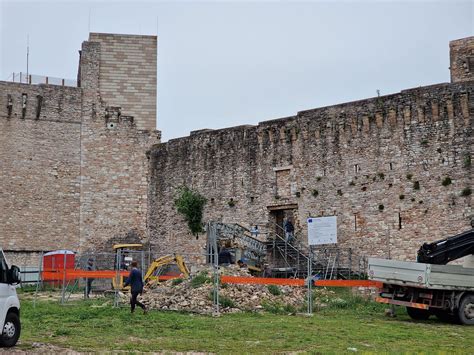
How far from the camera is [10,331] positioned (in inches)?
554

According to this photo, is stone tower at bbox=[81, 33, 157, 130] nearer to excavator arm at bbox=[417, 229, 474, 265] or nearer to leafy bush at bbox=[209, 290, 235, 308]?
leafy bush at bbox=[209, 290, 235, 308]

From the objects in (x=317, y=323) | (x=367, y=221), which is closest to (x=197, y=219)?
(x=367, y=221)

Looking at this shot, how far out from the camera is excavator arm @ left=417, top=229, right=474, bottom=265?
68.5ft

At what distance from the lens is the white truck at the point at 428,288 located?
19516 mm

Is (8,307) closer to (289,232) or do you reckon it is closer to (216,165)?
(289,232)

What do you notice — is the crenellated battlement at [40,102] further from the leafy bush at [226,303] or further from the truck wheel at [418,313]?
the truck wheel at [418,313]

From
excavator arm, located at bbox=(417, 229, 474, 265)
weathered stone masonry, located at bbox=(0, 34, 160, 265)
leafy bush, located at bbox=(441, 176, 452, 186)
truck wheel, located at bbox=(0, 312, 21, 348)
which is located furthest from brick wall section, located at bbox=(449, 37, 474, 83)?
truck wheel, located at bbox=(0, 312, 21, 348)

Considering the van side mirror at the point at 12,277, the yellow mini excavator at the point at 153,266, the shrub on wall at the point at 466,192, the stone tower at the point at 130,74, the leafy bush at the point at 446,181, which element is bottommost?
the van side mirror at the point at 12,277

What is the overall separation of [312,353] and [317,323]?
465 centimetres

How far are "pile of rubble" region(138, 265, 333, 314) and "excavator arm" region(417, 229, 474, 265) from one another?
327 cm

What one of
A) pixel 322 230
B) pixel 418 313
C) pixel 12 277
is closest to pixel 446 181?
pixel 322 230

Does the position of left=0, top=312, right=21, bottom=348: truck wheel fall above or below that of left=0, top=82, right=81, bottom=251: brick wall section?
below

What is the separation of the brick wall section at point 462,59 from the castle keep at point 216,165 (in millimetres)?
44

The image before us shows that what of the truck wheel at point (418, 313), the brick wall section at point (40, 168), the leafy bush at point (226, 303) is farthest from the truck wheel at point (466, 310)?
the brick wall section at point (40, 168)
